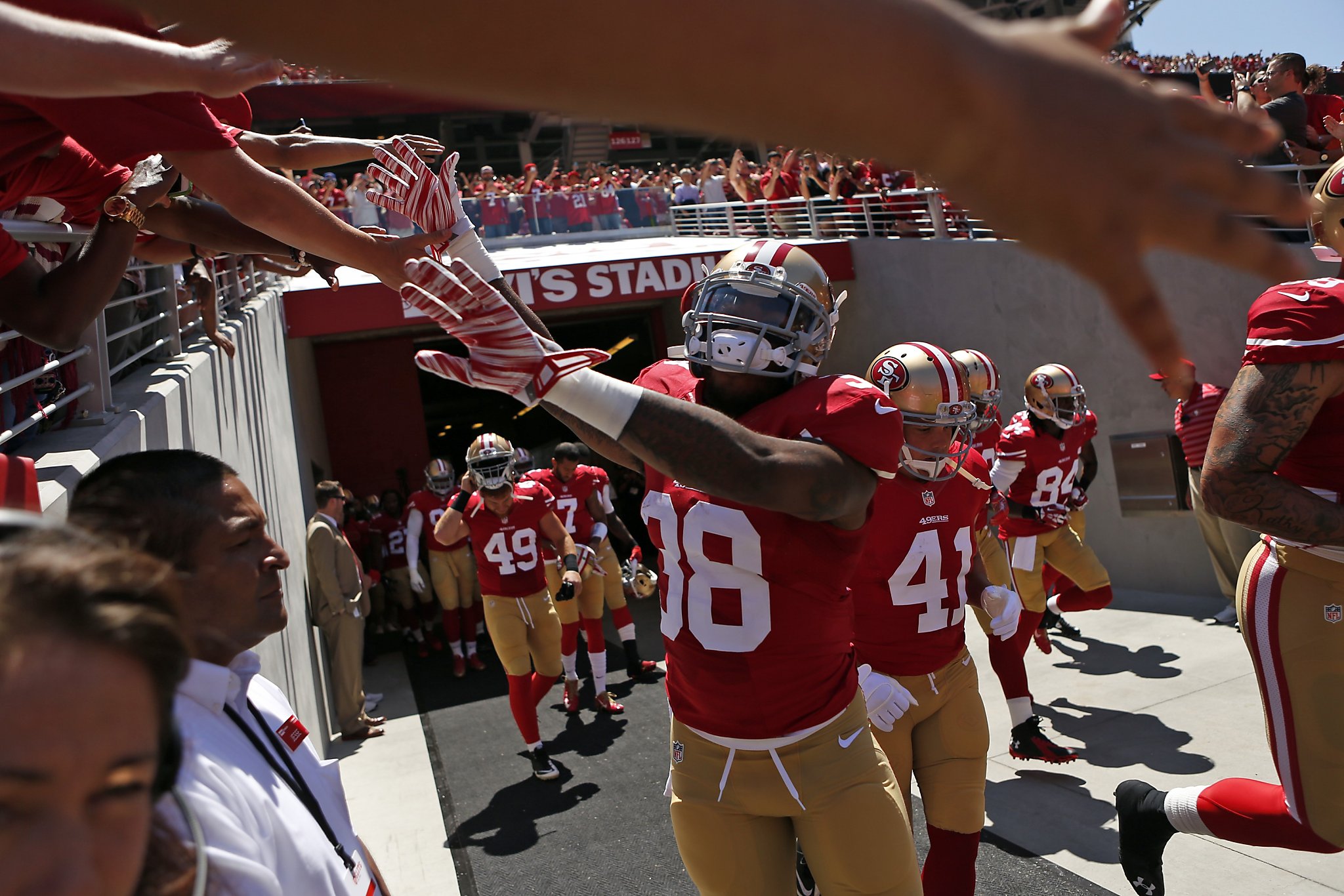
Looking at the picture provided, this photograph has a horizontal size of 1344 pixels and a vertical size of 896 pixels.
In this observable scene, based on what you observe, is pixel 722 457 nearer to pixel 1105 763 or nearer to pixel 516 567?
pixel 1105 763

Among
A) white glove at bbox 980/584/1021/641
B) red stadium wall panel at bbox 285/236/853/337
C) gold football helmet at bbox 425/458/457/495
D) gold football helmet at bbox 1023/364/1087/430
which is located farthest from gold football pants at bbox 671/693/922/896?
red stadium wall panel at bbox 285/236/853/337

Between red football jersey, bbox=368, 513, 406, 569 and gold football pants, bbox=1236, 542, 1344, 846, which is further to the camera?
red football jersey, bbox=368, 513, 406, 569

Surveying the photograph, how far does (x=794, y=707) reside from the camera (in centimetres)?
279

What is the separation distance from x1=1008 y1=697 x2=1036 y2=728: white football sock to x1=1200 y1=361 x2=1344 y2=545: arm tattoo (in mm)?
3124

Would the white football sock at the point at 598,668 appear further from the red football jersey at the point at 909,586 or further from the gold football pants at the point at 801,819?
the gold football pants at the point at 801,819

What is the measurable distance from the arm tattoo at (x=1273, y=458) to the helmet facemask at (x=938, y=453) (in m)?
1.19

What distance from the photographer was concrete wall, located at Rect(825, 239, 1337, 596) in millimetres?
8922

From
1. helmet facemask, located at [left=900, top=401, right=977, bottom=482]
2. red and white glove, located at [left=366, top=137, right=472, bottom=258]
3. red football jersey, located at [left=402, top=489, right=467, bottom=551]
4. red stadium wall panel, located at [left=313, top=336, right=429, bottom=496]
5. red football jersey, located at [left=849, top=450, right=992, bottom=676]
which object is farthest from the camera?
red stadium wall panel, located at [left=313, top=336, right=429, bottom=496]

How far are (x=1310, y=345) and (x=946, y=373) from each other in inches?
58.2

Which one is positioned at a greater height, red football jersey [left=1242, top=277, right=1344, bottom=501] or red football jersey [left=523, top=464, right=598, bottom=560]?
red football jersey [left=1242, top=277, right=1344, bottom=501]

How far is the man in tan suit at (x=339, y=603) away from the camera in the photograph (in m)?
8.22

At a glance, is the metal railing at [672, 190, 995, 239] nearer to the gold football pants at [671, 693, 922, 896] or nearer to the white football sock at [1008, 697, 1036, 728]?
the white football sock at [1008, 697, 1036, 728]

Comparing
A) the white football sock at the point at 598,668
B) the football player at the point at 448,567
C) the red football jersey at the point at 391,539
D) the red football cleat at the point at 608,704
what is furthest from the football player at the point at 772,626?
the red football jersey at the point at 391,539

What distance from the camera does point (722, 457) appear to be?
85.1 inches
